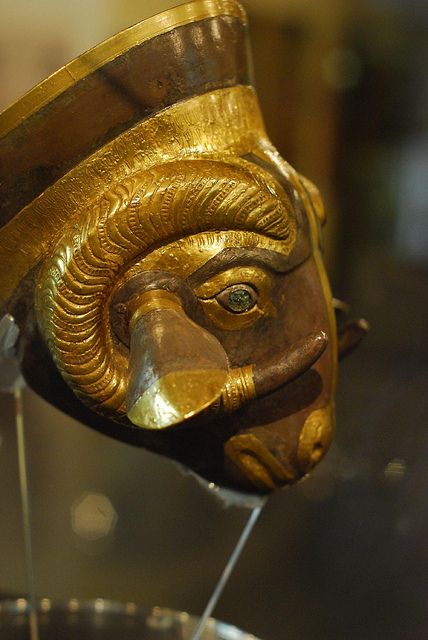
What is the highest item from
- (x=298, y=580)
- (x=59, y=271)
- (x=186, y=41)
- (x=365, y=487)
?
(x=186, y=41)

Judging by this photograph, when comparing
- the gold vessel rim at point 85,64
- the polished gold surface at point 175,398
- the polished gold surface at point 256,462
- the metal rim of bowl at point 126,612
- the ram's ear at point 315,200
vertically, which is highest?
the gold vessel rim at point 85,64

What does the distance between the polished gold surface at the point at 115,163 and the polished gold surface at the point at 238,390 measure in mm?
114

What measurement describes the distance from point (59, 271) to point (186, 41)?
20cm

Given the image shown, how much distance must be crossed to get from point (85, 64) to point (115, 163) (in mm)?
76

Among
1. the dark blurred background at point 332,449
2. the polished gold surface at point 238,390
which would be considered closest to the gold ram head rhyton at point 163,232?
the polished gold surface at point 238,390

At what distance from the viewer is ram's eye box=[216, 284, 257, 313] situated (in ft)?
2.14

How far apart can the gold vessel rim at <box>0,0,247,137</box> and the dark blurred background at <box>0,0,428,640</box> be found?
0.28 metres

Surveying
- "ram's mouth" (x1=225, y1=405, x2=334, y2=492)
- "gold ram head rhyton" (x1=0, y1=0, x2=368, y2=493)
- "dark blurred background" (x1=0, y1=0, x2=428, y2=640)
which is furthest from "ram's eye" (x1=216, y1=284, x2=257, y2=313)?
"dark blurred background" (x1=0, y1=0, x2=428, y2=640)

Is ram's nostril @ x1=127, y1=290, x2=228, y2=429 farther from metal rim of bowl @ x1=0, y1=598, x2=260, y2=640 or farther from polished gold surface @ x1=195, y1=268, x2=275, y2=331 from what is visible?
metal rim of bowl @ x1=0, y1=598, x2=260, y2=640

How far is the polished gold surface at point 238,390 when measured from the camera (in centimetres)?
60

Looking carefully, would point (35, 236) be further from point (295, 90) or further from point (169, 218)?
point (295, 90)

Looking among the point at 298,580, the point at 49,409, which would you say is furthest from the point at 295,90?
the point at 298,580

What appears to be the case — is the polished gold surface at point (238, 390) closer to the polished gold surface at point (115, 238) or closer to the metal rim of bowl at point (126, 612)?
the polished gold surface at point (115, 238)

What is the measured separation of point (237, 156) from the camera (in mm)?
673
